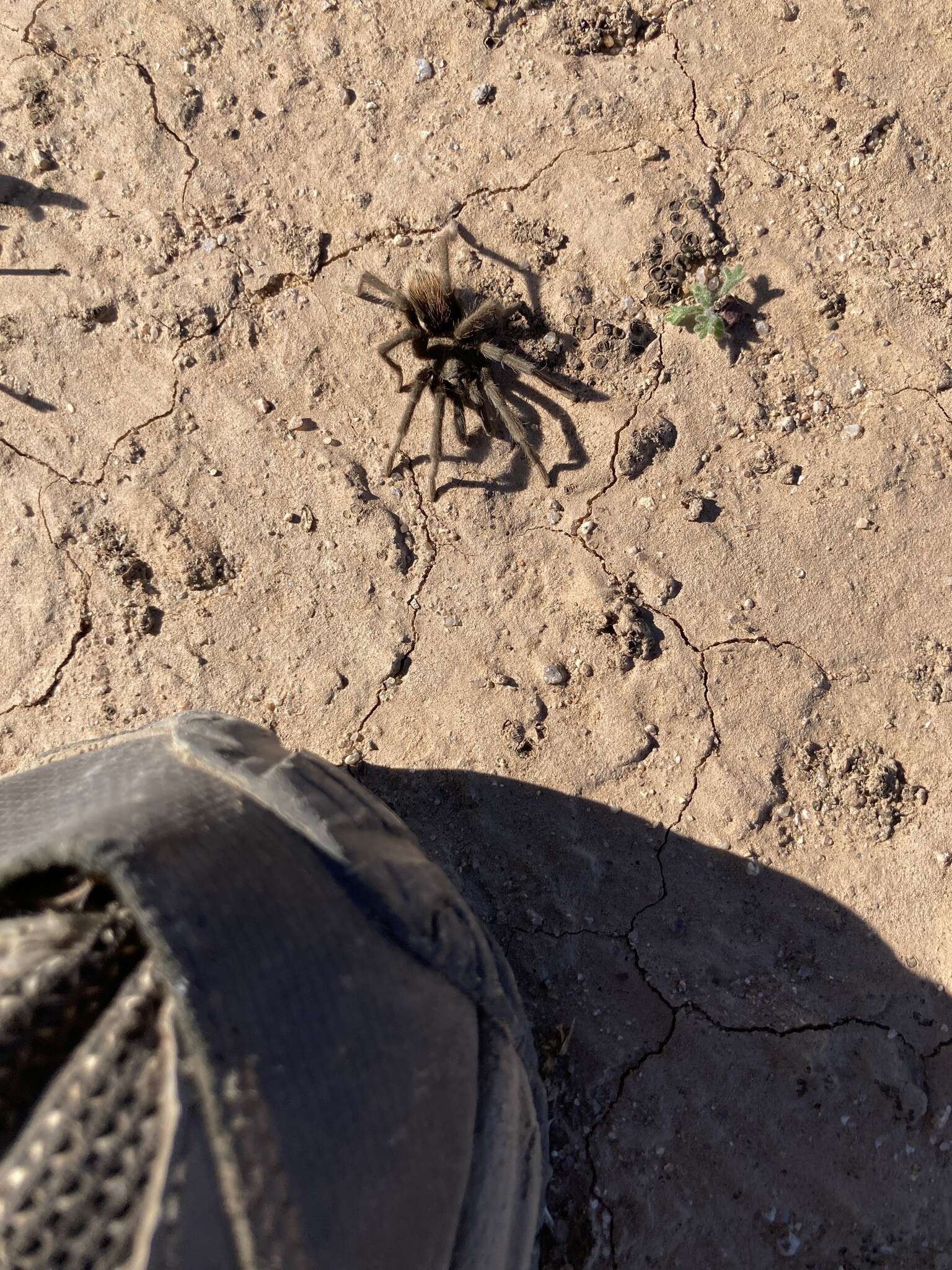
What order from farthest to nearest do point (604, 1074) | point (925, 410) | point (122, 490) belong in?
point (122, 490)
point (925, 410)
point (604, 1074)

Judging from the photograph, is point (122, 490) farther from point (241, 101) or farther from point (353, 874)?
point (353, 874)

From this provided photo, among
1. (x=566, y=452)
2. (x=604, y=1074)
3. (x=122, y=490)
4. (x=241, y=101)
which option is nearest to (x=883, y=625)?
(x=566, y=452)

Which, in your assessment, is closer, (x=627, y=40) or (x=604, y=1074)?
(x=604, y=1074)

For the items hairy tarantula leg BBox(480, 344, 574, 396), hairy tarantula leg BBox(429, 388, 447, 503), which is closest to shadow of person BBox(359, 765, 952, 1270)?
hairy tarantula leg BBox(429, 388, 447, 503)

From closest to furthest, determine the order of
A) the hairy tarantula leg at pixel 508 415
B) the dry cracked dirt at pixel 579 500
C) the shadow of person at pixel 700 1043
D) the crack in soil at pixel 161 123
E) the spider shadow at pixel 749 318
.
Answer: the shadow of person at pixel 700 1043 → the dry cracked dirt at pixel 579 500 → the hairy tarantula leg at pixel 508 415 → the spider shadow at pixel 749 318 → the crack in soil at pixel 161 123

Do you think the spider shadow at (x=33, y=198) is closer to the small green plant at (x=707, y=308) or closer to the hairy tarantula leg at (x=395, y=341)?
the hairy tarantula leg at (x=395, y=341)

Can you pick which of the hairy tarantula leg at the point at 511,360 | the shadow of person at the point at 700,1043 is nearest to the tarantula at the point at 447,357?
the hairy tarantula leg at the point at 511,360

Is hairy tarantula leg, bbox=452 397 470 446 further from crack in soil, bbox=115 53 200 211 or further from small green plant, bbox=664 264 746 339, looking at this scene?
crack in soil, bbox=115 53 200 211
